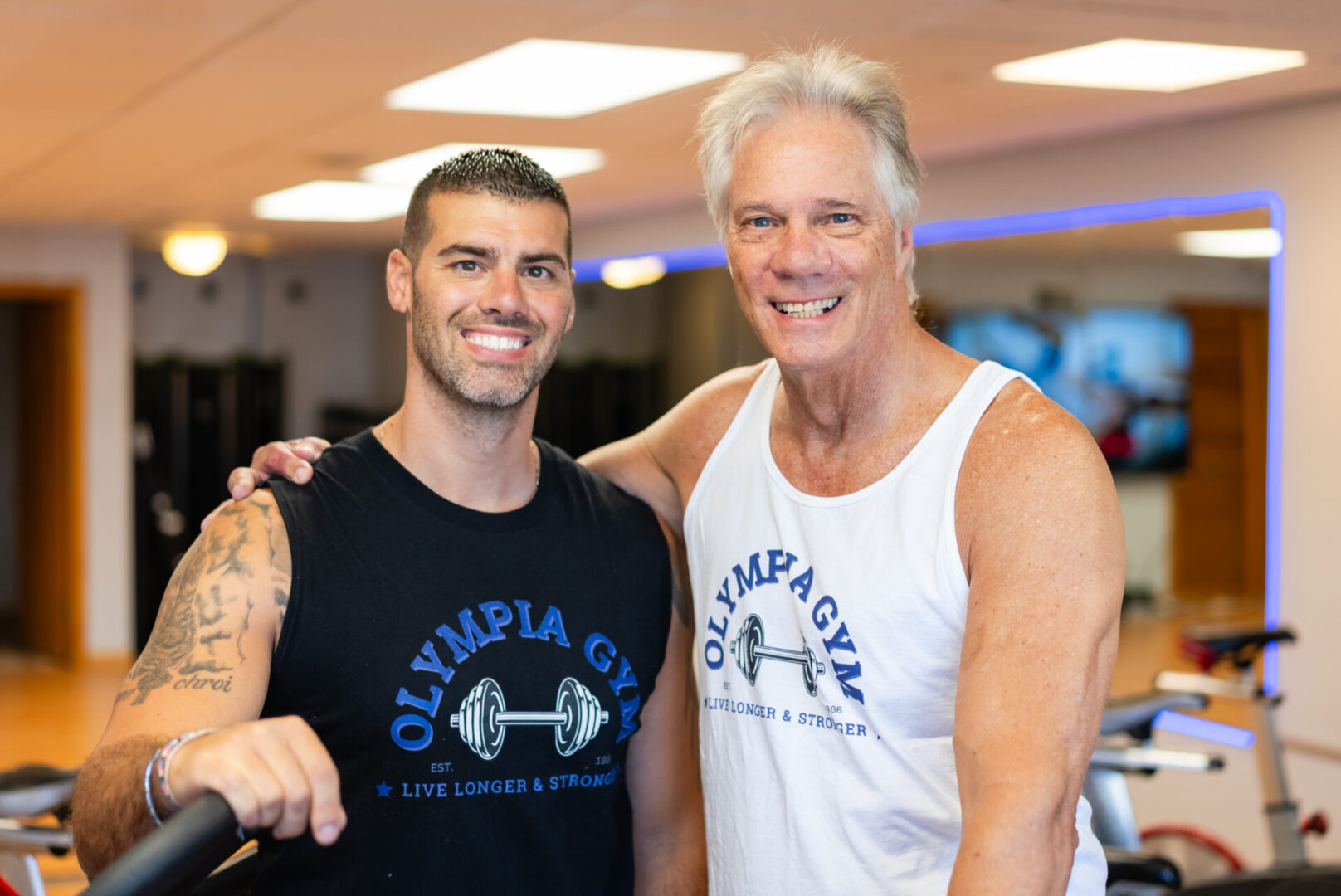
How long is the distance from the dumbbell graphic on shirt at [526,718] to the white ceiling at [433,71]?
94.1 inches

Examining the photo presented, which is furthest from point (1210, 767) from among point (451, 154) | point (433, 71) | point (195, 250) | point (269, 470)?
point (195, 250)

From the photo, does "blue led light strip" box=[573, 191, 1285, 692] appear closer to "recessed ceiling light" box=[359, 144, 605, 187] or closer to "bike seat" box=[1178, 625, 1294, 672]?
"bike seat" box=[1178, 625, 1294, 672]

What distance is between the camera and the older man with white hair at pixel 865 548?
141 centimetres

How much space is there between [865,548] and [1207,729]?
3.25 metres

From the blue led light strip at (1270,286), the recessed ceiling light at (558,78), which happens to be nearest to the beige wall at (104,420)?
the recessed ceiling light at (558,78)

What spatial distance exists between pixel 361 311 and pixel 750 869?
10.3m

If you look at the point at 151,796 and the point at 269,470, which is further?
the point at 269,470

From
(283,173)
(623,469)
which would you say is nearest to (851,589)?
(623,469)

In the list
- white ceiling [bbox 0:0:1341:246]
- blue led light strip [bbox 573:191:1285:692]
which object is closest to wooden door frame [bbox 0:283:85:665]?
white ceiling [bbox 0:0:1341:246]

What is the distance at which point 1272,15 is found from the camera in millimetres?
3771

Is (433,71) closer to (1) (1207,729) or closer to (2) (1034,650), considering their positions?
(1) (1207,729)

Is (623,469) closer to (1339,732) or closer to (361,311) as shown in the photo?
(1339,732)

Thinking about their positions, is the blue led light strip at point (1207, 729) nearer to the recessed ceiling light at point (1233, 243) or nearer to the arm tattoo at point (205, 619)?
the recessed ceiling light at point (1233, 243)

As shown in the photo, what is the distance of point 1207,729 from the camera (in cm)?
439
